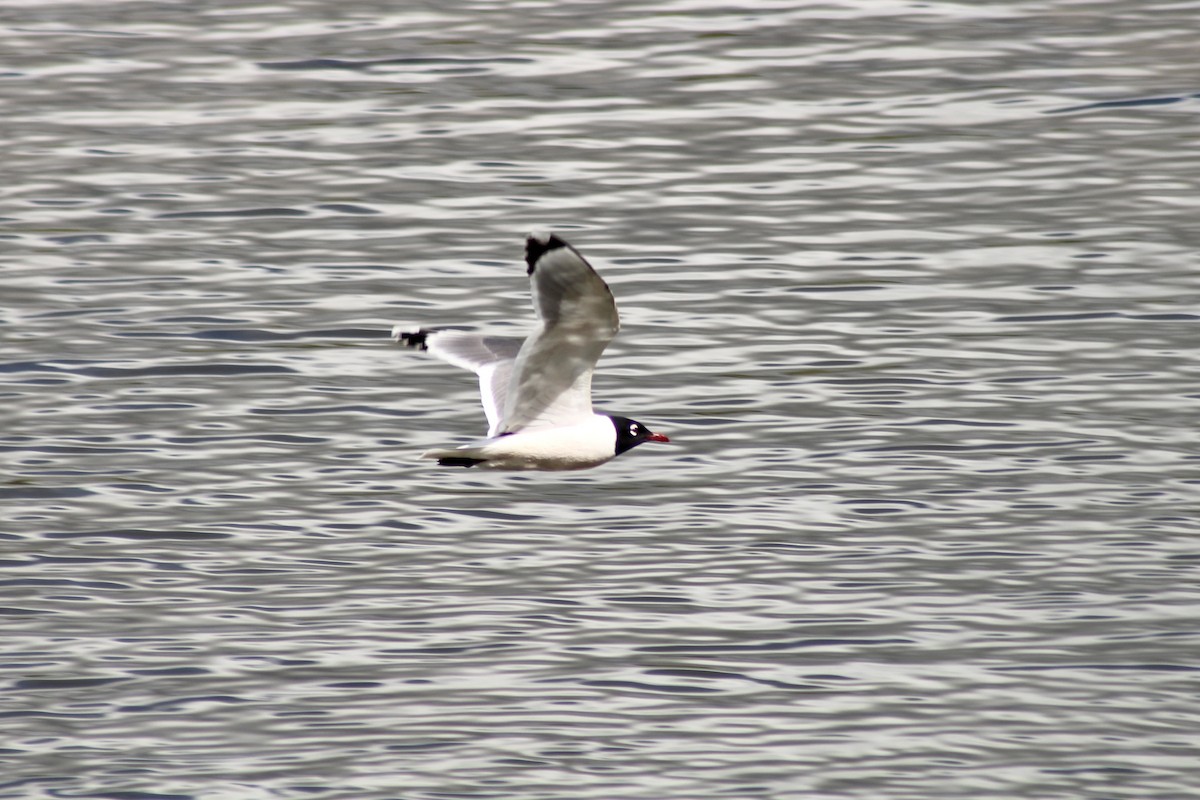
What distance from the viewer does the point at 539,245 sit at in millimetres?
10297

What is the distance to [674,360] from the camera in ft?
49.4

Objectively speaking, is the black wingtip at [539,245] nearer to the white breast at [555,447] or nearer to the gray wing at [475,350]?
the white breast at [555,447]

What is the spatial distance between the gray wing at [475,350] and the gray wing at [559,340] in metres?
0.45

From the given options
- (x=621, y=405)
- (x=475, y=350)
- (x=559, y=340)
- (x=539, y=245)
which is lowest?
(x=621, y=405)

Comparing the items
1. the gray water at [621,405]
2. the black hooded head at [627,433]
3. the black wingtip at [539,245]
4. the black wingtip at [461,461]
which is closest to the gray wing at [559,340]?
the black wingtip at [539,245]

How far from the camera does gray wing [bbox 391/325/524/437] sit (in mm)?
12703

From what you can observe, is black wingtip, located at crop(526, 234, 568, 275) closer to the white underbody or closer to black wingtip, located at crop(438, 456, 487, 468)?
black wingtip, located at crop(438, 456, 487, 468)

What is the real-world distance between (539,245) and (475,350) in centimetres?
275

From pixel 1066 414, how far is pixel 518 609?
4623mm

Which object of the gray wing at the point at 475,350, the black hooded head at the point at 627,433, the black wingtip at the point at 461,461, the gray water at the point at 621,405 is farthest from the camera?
the gray wing at the point at 475,350

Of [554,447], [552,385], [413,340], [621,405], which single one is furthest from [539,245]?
[621,405]

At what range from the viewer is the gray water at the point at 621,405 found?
33.2 ft

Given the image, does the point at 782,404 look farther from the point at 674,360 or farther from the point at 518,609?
the point at 518,609

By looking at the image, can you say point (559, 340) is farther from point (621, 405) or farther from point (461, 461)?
point (621, 405)
